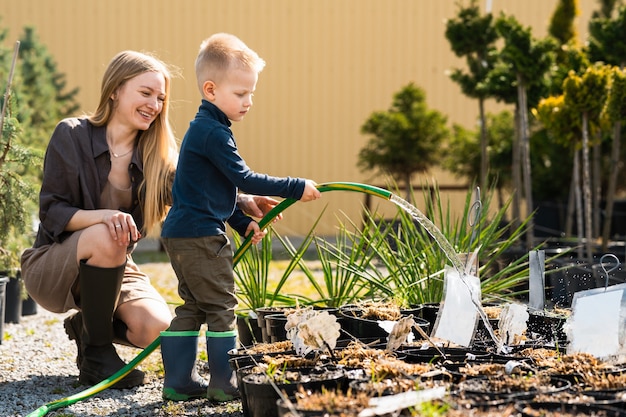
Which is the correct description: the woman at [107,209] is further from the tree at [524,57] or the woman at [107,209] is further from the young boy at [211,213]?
the tree at [524,57]

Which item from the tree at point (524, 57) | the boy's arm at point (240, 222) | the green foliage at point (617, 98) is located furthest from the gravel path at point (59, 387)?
the tree at point (524, 57)

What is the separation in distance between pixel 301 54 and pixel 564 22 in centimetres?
436

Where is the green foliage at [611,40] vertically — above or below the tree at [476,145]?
above

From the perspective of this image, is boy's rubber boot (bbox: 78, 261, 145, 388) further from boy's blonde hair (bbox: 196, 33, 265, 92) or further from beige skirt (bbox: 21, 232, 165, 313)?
boy's blonde hair (bbox: 196, 33, 265, 92)

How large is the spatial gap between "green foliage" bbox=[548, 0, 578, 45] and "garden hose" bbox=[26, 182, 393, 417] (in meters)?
4.15

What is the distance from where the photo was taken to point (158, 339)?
2.97m

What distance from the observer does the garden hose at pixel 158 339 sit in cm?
272

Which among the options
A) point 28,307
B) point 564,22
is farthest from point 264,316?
point 564,22

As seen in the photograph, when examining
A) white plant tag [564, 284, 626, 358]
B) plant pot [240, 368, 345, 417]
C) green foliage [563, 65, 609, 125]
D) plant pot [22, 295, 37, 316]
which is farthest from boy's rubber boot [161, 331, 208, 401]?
green foliage [563, 65, 609, 125]

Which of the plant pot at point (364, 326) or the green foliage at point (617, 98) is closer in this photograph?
the plant pot at point (364, 326)

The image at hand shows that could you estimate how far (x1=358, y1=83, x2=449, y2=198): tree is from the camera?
7.91 m

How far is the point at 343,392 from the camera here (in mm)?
2201

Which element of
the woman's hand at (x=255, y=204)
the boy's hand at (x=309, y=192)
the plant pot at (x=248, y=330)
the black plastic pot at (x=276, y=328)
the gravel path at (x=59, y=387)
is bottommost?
the gravel path at (x=59, y=387)

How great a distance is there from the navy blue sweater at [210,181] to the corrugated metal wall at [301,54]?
24.3 ft
